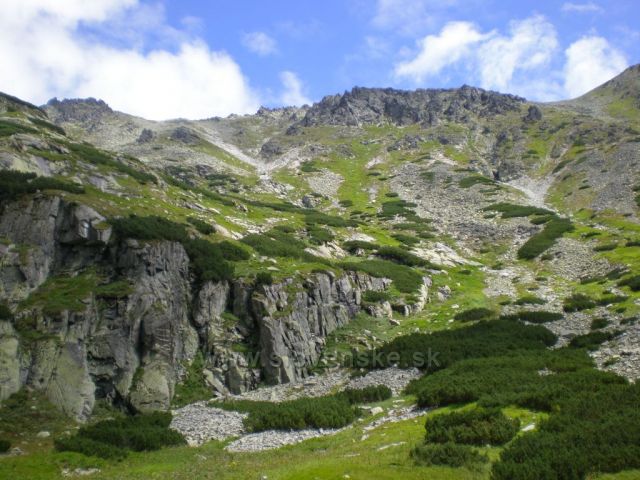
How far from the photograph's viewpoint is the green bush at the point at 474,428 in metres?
15.8

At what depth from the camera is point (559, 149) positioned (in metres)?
124

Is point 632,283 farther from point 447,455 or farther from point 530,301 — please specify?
point 447,455

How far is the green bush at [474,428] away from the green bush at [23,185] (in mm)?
29791

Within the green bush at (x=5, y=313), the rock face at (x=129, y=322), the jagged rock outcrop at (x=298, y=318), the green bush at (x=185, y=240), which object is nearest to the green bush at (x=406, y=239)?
the jagged rock outcrop at (x=298, y=318)

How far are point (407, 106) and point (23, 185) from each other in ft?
511

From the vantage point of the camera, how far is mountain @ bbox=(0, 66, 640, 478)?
26.4 m

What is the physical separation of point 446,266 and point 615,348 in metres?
31.4

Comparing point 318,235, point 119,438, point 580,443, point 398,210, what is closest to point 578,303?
point 580,443

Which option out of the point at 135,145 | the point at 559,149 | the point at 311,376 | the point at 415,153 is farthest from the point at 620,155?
the point at 135,145

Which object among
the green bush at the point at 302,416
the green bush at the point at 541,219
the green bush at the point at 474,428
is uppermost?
the green bush at the point at 541,219

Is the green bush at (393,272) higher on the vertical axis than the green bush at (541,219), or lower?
lower

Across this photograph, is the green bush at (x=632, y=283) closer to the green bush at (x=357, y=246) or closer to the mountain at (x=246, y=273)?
the mountain at (x=246, y=273)

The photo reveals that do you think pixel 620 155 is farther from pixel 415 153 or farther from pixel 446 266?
pixel 446 266

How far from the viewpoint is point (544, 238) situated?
2522 inches
